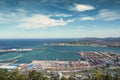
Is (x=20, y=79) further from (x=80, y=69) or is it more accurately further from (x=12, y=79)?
(x=80, y=69)

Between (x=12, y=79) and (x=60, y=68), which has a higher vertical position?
(x=12, y=79)

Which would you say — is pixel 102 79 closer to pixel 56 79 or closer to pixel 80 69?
pixel 56 79

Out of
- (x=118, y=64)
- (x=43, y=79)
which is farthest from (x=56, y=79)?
(x=118, y=64)

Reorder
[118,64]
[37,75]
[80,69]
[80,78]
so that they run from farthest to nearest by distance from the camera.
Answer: [118,64] < [80,69] < [80,78] < [37,75]

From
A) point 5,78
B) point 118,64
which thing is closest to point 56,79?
point 5,78

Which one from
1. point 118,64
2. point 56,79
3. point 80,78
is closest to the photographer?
point 56,79

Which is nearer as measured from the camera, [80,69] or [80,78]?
[80,78]

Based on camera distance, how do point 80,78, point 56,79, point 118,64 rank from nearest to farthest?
point 56,79 → point 80,78 → point 118,64

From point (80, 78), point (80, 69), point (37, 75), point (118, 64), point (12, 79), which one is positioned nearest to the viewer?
point (12, 79)

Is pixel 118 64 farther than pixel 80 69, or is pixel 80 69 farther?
pixel 118 64
